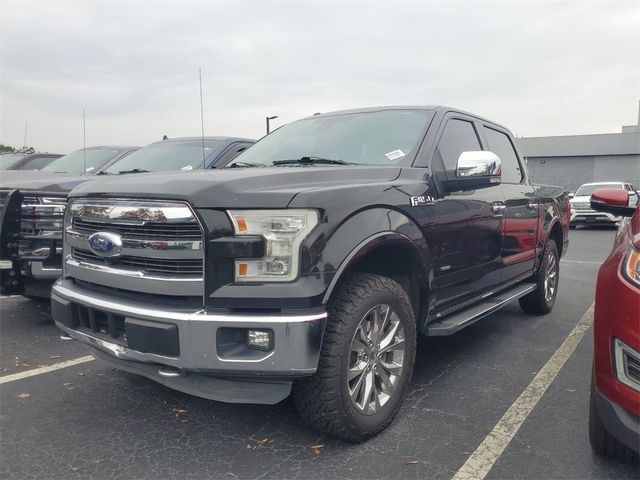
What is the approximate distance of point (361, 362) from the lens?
269 cm

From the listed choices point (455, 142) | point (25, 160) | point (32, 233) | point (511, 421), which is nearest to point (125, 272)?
point (511, 421)

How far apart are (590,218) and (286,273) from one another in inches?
656

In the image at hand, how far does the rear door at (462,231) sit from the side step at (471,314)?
0.37ft

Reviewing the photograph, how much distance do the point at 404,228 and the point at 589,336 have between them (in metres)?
2.74

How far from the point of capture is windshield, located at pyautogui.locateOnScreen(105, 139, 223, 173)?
230 inches

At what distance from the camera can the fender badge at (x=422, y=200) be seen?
3.05m

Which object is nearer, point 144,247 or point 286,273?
point 286,273

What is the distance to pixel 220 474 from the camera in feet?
8.00

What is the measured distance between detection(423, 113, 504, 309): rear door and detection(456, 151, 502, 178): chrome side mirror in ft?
0.50

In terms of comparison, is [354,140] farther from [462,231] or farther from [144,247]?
[144,247]

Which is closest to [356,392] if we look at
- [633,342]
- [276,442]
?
[276,442]

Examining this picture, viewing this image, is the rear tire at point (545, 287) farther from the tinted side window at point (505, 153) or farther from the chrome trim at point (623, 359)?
the chrome trim at point (623, 359)

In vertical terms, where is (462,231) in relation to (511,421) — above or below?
above

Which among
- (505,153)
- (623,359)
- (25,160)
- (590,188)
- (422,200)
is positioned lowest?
(623,359)
